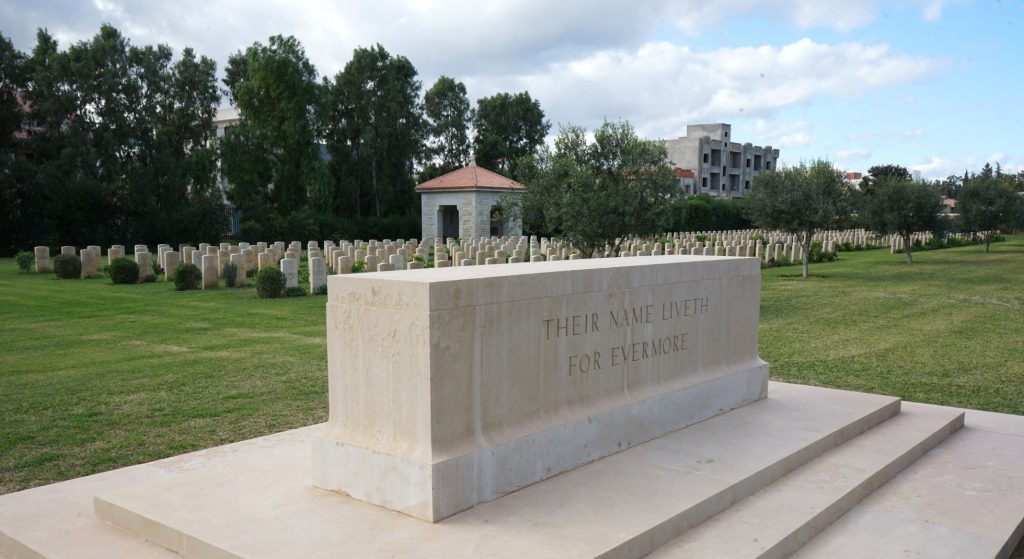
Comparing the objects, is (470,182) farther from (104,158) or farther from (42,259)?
(42,259)

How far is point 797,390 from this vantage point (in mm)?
6824

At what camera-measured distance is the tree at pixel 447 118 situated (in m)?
51.4

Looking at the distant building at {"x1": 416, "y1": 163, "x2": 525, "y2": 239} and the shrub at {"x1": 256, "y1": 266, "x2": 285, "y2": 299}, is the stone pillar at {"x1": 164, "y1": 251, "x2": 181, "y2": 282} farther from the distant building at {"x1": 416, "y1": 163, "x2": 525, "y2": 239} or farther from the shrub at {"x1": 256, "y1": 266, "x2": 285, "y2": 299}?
the distant building at {"x1": 416, "y1": 163, "x2": 525, "y2": 239}

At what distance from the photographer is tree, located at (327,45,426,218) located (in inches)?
1663

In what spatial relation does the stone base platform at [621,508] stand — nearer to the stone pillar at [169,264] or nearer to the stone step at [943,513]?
the stone step at [943,513]

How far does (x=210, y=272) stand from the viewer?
17094 mm

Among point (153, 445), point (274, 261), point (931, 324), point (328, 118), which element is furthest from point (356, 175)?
point (153, 445)

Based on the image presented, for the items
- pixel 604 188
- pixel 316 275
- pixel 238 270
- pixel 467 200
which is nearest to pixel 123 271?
→ pixel 238 270

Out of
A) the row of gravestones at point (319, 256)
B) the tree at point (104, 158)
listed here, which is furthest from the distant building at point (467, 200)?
the tree at point (104, 158)

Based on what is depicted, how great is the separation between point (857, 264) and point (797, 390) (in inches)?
943

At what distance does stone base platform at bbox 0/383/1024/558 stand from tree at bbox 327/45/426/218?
127ft

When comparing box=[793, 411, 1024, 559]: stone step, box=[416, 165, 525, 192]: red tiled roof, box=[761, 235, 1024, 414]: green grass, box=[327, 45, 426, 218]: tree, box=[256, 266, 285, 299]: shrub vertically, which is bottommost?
box=[793, 411, 1024, 559]: stone step

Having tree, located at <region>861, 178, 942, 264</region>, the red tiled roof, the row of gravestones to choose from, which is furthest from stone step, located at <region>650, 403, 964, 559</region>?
the red tiled roof

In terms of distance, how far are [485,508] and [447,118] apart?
4946 centimetres
